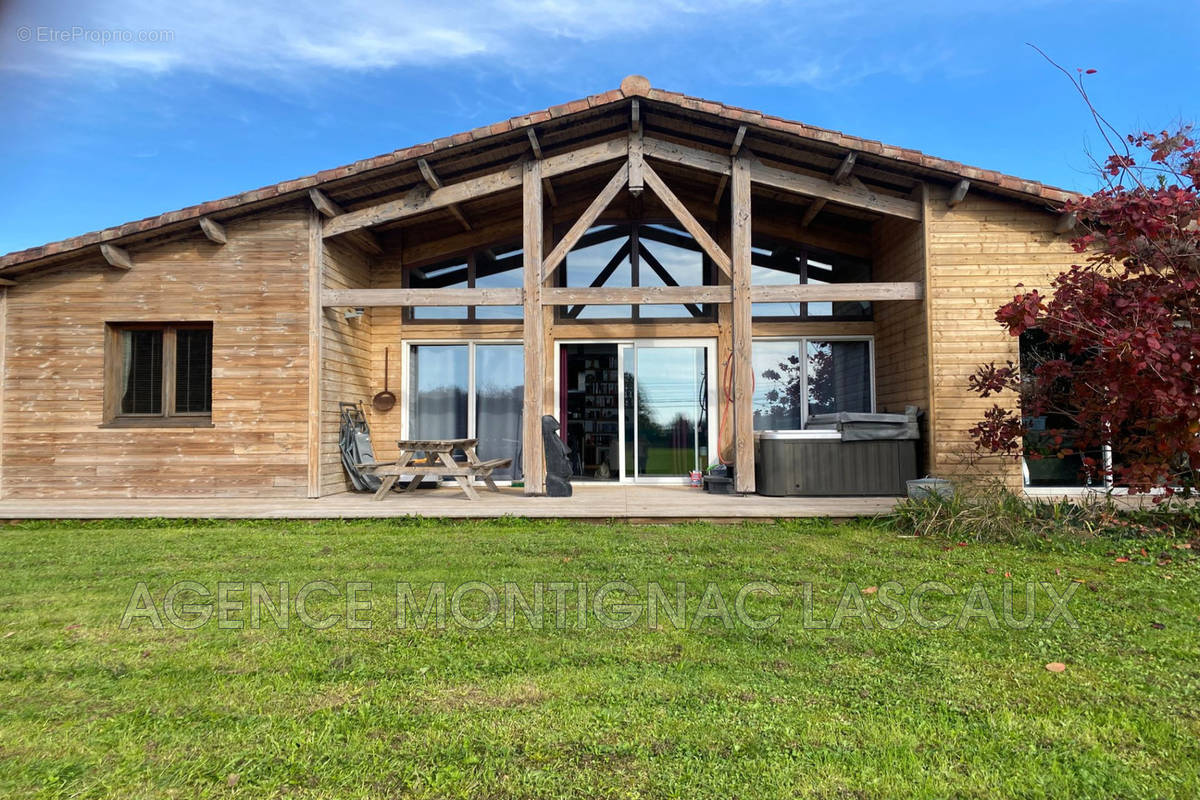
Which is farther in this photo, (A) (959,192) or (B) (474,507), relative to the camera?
(A) (959,192)

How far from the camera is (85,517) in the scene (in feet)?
21.0

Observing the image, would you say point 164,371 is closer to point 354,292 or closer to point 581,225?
point 354,292

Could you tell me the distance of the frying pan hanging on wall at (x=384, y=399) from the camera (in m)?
9.20

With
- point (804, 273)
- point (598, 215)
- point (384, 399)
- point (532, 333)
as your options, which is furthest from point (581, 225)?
point (384, 399)

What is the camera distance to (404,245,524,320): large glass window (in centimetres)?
930

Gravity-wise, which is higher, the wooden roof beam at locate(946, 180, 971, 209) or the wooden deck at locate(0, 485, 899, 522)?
the wooden roof beam at locate(946, 180, 971, 209)

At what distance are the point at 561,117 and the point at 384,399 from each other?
431cm

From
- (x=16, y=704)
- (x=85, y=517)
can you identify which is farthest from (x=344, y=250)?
(x=16, y=704)

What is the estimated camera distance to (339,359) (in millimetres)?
8211

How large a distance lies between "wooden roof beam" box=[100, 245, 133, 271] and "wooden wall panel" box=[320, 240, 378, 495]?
6.85ft

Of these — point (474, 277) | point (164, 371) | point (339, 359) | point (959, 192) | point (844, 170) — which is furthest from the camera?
point (474, 277)

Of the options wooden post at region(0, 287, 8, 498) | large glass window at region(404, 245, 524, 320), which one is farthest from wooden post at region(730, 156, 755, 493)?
wooden post at region(0, 287, 8, 498)

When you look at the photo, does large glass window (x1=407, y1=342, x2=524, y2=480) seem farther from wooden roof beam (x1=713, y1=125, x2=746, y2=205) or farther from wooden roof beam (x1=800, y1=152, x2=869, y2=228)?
wooden roof beam (x1=800, y1=152, x2=869, y2=228)

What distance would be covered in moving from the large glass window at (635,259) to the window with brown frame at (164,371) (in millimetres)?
4433
